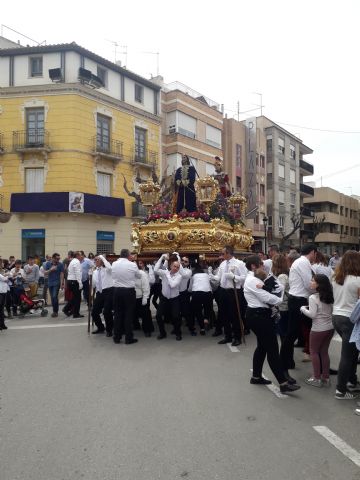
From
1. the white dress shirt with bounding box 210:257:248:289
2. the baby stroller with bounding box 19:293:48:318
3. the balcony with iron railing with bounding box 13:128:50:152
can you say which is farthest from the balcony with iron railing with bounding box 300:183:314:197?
the white dress shirt with bounding box 210:257:248:289

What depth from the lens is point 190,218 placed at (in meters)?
10.0

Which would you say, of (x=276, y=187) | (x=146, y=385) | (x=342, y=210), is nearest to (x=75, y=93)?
(x=146, y=385)

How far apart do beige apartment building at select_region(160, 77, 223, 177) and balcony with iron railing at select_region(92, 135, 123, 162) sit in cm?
418

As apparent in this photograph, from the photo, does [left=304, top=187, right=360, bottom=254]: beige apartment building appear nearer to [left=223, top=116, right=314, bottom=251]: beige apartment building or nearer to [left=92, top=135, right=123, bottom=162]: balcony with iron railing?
[left=223, top=116, right=314, bottom=251]: beige apartment building

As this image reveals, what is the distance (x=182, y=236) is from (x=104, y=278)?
2.03 meters

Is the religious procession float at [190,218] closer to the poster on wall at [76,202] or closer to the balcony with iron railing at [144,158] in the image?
the poster on wall at [76,202]

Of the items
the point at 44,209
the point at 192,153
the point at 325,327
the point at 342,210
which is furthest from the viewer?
the point at 342,210

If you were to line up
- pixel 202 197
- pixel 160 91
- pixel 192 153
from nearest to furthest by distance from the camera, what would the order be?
pixel 202 197 < pixel 160 91 < pixel 192 153

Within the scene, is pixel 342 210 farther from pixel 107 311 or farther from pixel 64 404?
pixel 64 404

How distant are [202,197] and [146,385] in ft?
18.0

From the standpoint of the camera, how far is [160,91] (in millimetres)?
29078

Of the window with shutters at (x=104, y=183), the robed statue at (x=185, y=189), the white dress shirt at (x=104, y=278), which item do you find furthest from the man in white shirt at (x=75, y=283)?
the window with shutters at (x=104, y=183)

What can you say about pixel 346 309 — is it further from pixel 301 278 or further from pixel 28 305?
pixel 28 305

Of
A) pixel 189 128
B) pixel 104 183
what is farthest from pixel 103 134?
pixel 189 128
